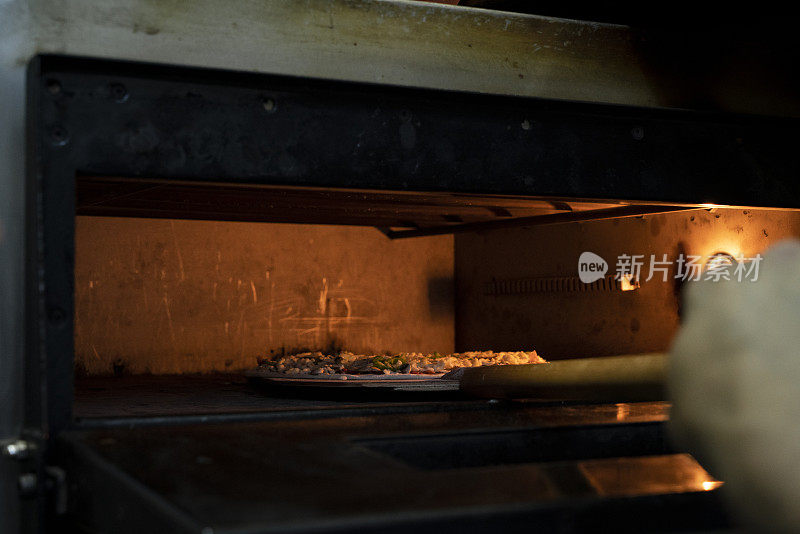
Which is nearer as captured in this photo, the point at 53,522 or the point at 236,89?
the point at 53,522

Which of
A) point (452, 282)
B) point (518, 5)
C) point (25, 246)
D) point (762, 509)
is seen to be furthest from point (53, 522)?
point (452, 282)

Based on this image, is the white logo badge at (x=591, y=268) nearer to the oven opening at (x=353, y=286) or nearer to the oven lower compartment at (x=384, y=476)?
the oven opening at (x=353, y=286)

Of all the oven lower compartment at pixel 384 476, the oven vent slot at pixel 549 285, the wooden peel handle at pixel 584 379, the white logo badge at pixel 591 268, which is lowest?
the oven lower compartment at pixel 384 476

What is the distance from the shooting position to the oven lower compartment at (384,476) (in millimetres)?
619

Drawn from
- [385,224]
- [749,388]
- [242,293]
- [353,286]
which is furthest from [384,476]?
[353,286]

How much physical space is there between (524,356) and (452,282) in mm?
965

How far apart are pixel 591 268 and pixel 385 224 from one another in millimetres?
571

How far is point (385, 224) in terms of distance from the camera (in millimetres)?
2447

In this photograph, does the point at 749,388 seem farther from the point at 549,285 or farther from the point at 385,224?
the point at 549,285

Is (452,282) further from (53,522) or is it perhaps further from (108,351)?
(53,522)

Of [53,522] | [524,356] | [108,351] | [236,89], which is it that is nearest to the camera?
[53,522]

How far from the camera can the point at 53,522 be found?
1060 mm

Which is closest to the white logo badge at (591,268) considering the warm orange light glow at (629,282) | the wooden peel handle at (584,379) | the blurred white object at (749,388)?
the warm orange light glow at (629,282)

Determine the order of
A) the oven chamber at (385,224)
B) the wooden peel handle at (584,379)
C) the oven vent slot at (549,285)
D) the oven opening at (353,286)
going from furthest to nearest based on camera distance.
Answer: the oven vent slot at (549,285), the oven opening at (353,286), the wooden peel handle at (584,379), the oven chamber at (385,224)
